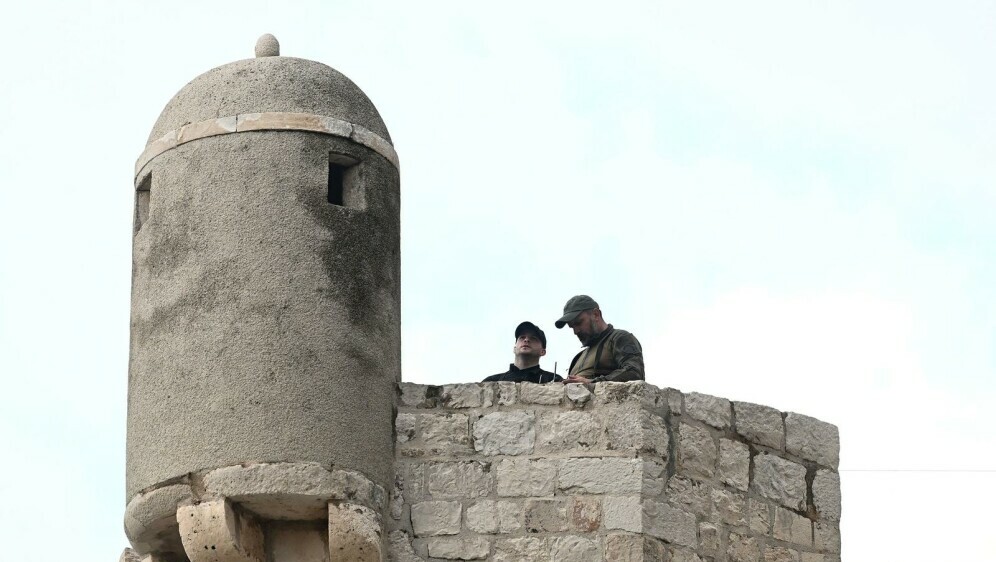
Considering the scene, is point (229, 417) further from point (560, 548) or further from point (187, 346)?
point (560, 548)

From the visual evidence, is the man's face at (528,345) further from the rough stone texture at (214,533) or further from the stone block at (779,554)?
the rough stone texture at (214,533)

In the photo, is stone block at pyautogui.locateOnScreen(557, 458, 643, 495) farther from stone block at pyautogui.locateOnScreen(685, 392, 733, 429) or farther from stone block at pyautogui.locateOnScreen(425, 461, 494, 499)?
stone block at pyautogui.locateOnScreen(685, 392, 733, 429)

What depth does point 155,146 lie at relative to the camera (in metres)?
11.4

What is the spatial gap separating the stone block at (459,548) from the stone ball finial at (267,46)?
286cm

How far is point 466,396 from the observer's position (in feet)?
36.8

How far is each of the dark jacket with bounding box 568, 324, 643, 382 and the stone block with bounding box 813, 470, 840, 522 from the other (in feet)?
4.31

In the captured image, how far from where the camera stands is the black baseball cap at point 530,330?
12.1m

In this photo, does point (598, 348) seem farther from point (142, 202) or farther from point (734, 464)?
point (142, 202)

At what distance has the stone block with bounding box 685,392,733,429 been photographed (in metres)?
11.3

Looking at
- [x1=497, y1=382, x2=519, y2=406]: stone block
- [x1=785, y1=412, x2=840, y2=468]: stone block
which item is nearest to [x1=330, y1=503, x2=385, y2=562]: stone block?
[x1=497, y1=382, x2=519, y2=406]: stone block

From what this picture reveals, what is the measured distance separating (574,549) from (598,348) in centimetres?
142

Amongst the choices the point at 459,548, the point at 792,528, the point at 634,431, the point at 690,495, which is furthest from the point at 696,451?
the point at 459,548

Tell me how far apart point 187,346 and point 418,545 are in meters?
1.57

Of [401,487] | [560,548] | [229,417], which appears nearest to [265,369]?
[229,417]
